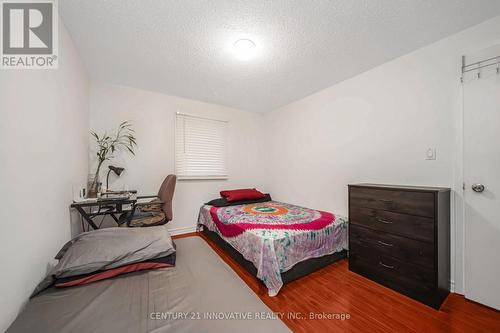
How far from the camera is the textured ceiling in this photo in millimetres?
1468

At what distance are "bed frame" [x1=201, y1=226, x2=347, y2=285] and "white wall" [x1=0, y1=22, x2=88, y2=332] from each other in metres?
1.61

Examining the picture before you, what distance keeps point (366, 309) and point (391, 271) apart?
1.66ft

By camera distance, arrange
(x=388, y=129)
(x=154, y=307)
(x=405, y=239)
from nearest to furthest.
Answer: (x=154, y=307), (x=405, y=239), (x=388, y=129)

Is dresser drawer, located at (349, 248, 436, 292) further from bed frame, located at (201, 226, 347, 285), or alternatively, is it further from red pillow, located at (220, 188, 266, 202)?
red pillow, located at (220, 188, 266, 202)

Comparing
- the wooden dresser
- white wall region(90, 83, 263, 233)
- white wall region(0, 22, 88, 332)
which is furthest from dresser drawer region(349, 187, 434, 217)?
white wall region(0, 22, 88, 332)

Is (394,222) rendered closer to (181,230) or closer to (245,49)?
(245,49)

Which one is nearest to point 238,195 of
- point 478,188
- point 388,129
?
point 388,129

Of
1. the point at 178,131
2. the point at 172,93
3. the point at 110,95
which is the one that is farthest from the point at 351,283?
the point at 110,95

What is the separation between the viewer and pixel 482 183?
1.59m

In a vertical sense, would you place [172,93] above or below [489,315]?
above

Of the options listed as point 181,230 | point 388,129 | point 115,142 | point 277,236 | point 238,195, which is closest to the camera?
point 277,236

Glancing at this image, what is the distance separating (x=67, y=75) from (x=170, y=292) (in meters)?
2.17

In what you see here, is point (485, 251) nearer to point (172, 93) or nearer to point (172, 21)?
point (172, 21)

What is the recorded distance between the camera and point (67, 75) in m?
1.75
